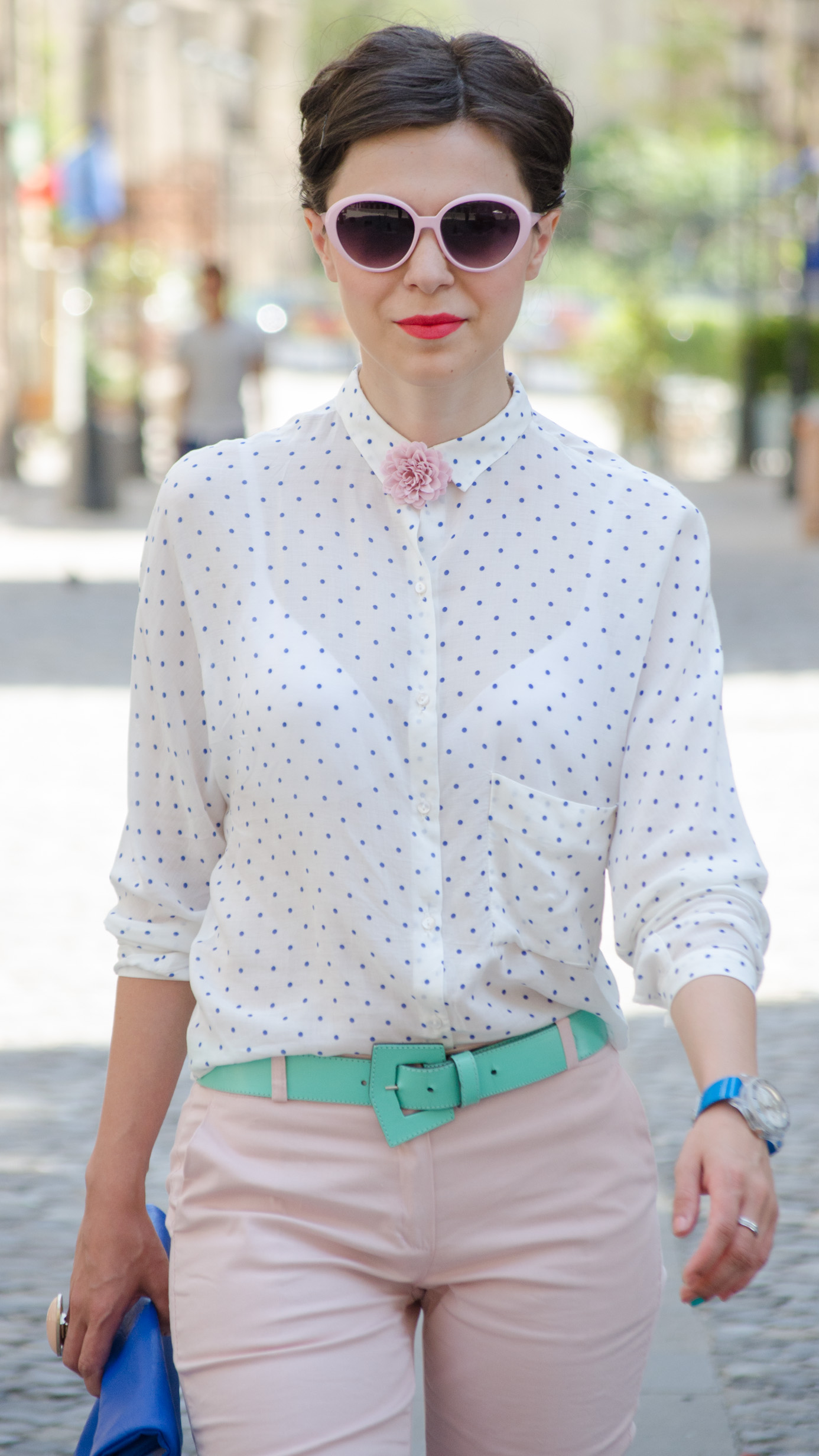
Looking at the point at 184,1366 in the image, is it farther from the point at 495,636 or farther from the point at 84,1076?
the point at 84,1076

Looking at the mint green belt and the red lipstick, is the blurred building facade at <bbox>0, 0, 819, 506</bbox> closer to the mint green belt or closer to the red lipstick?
the red lipstick

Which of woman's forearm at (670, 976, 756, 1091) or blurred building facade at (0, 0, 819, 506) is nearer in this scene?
woman's forearm at (670, 976, 756, 1091)

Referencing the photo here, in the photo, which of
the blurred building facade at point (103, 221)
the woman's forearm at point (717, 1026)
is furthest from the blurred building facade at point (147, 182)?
the woman's forearm at point (717, 1026)

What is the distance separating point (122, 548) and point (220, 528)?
47.4 feet

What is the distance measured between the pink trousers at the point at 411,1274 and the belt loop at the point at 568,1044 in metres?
0.02

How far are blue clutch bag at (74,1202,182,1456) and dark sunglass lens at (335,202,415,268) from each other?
1.02 meters

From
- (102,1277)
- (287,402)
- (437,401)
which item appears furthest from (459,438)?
(287,402)

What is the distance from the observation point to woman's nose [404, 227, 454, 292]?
78.1 inches

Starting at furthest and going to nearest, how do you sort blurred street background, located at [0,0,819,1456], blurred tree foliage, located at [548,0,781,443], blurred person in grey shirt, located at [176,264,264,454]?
blurred tree foliage, located at [548,0,781,443] → blurred person in grey shirt, located at [176,264,264,454] → blurred street background, located at [0,0,819,1456]

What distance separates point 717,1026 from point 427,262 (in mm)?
776

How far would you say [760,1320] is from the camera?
3582 mm

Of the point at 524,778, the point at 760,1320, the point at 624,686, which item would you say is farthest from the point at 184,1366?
the point at 760,1320

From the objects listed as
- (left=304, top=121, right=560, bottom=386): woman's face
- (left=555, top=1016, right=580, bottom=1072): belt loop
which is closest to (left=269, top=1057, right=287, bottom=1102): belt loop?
(left=555, top=1016, right=580, bottom=1072): belt loop

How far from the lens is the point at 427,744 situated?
1.99m
